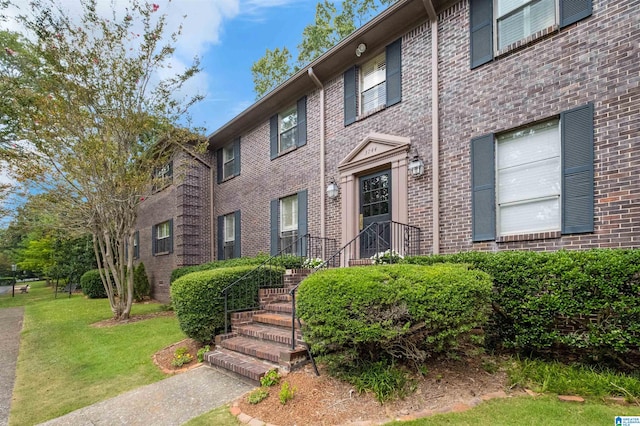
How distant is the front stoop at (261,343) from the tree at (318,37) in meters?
14.7

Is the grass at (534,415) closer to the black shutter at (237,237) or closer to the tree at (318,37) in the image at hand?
the black shutter at (237,237)

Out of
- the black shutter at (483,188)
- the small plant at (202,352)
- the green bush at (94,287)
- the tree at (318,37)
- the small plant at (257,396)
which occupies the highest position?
the tree at (318,37)

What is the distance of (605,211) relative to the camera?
181 inches

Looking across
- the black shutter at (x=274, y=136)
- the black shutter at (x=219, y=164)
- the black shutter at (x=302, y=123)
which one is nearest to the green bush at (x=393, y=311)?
the black shutter at (x=302, y=123)

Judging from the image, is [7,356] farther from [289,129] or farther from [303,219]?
[289,129]

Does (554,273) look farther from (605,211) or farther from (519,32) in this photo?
(519,32)

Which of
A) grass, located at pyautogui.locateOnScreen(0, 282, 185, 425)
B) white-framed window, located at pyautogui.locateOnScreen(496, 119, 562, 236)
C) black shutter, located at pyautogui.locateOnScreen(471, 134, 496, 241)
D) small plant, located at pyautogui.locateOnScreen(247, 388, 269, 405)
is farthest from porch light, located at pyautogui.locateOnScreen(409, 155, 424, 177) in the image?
grass, located at pyautogui.locateOnScreen(0, 282, 185, 425)

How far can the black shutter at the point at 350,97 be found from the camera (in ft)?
27.3

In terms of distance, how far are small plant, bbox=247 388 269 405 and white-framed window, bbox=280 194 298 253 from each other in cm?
585

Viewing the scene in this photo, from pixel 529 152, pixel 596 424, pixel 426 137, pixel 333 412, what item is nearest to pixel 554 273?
pixel 596 424

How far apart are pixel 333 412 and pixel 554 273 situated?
9.82ft

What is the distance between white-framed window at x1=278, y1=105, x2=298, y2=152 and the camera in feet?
34.0

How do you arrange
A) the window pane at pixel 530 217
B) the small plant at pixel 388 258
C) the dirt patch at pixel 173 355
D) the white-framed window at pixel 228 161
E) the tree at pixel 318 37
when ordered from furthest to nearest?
1. the tree at pixel 318 37
2. the white-framed window at pixel 228 161
3. the small plant at pixel 388 258
4. the dirt patch at pixel 173 355
5. the window pane at pixel 530 217

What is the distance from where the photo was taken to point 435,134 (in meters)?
6.55
